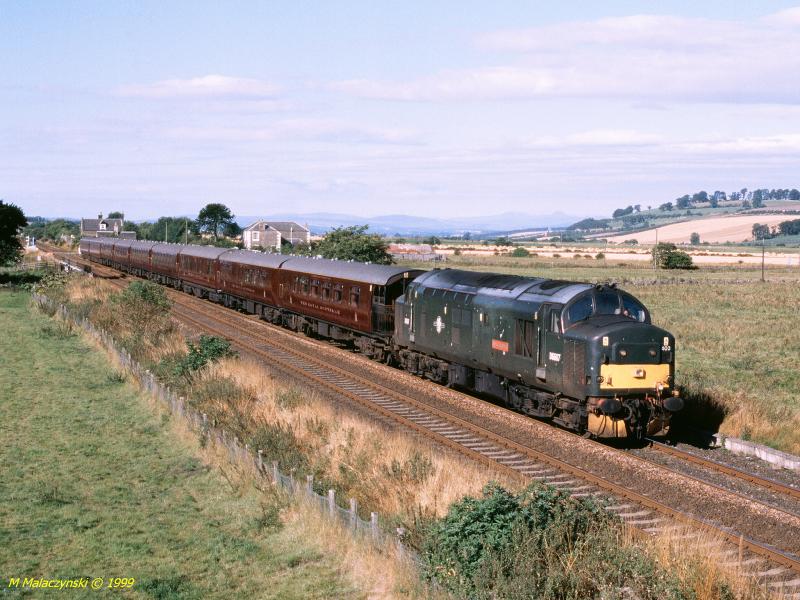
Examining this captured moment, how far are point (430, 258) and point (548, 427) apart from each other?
132m

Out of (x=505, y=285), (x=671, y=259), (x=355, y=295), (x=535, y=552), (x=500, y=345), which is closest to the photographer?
(x=535, y=552)

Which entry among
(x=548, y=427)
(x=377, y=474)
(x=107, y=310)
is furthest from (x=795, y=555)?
(x=107, y=310)

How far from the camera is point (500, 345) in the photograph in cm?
2488

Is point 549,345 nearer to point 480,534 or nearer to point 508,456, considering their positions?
point 508,456

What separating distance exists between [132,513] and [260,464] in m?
2.91

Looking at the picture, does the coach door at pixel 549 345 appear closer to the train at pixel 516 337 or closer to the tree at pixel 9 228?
the train at pixel 516 337

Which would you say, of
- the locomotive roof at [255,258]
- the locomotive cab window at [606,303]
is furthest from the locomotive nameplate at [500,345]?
the locomotive roof at [255,258]

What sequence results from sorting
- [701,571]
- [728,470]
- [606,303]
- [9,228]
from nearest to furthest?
[701,571] < [728,470] < [606,303] < [9,228]

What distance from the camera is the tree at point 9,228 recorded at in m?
78.4

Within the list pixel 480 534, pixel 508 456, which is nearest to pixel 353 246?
pixel 508 456

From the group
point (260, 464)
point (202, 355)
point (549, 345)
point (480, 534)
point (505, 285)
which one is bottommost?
point (260, 464)

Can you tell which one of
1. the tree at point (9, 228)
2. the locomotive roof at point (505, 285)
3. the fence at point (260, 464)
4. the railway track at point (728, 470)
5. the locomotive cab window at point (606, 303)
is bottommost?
the railway track at point (728, 470)

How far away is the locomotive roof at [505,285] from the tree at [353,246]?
43.2m

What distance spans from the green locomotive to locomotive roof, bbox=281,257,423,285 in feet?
21.4
